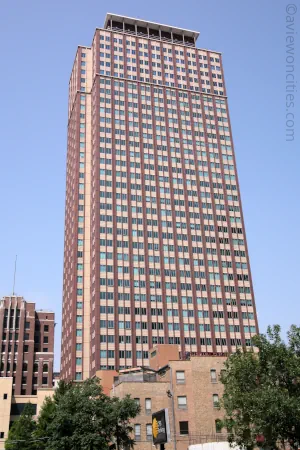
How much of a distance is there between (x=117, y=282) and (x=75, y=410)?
224 ft

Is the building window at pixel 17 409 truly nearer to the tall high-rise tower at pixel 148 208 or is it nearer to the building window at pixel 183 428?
the tall high-rise tower at pixel 148 208

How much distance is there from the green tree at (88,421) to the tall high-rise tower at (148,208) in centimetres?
5551

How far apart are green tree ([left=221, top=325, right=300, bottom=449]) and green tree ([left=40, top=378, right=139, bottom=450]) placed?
599 inches

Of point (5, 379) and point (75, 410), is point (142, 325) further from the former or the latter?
point (75, 410)

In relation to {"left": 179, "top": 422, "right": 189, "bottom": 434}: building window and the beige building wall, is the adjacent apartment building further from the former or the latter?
{"left": 179, "top": 422, "right": 189, "bottom": 434}: building window

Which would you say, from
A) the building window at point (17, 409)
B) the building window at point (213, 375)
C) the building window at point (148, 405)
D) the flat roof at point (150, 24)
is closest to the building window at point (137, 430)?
the building window at point (148, 405)

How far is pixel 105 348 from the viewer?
400ft

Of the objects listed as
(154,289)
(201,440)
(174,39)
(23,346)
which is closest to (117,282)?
(154,289)

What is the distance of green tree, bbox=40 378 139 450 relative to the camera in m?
60.8

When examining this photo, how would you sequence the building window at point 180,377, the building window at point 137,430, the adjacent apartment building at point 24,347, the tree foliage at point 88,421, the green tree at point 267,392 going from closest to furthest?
the green tree at point 267,392
the tree foliage at point 88,421
the building window at point 137,430
the building window at point 180,377
the adjacent apartment building at point 24,347

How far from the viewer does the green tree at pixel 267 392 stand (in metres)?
49.9

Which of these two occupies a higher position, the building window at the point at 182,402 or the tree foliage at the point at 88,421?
the building window at the point at 182,402

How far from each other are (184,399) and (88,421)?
63.9 feet

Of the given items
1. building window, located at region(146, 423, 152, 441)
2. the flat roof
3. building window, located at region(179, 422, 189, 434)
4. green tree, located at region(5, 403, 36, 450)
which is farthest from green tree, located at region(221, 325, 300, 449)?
the flat roof
